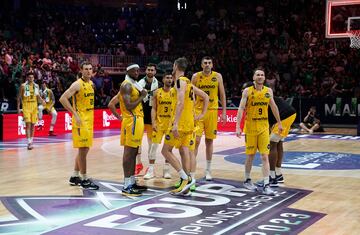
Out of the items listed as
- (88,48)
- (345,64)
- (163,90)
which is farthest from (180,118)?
(88,48)

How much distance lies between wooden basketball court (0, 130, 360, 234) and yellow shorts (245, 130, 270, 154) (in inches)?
36.8

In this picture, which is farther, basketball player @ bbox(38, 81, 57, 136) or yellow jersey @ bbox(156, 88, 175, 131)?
basketball player @ bbox(38, 81, 57, 136)

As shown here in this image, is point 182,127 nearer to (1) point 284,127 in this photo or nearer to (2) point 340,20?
(1) point 284,127

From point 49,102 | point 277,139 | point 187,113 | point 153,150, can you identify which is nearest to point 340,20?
point 49,102

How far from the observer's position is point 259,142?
836 centimetres

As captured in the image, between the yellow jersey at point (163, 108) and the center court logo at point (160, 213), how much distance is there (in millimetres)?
1270

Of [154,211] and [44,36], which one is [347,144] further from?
[44,36]

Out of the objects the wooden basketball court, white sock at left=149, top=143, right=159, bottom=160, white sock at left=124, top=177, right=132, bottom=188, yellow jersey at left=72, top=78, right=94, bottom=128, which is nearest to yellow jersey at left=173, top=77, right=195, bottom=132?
white sock at left=124, top=177, right=132, bottom=188

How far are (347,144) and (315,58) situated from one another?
28.8 feet

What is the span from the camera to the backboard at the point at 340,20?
1808 centimetres

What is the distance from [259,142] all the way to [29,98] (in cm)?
754

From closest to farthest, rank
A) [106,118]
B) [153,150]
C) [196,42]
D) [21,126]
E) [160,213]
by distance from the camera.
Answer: [160,213], [153,150], [21,126], [106,118], [196,42]

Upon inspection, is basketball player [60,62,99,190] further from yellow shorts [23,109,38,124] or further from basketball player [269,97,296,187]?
yellow shorts [23,109,38,124]

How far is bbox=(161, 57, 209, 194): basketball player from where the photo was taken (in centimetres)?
775
